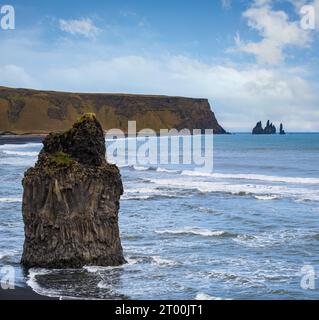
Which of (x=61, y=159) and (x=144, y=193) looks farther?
(x=144, y=193)

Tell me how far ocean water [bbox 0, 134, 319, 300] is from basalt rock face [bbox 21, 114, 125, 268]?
19.3 inches

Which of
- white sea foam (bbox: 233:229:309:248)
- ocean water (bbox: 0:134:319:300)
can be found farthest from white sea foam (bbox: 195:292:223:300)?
white sea foam (bbox: 233:229:309:248)

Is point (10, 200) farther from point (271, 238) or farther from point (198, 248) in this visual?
point (271, 238)

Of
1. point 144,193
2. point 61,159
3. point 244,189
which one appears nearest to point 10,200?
point 144,193

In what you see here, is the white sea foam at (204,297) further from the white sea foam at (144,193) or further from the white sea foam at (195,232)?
the white sea foam at (144,193)

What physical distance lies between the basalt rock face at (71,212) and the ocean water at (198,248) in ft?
1.61

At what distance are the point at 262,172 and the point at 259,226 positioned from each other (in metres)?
42.6

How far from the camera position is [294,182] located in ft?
183

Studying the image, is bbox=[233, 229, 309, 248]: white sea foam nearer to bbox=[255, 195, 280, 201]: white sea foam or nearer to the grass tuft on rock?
the grass tuft on rock

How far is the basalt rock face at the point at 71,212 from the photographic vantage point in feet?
62.5

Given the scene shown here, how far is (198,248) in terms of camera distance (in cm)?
2367

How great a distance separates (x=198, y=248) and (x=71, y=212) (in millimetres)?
6187

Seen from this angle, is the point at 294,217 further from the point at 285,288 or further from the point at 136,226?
the point at 285,288
